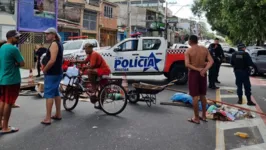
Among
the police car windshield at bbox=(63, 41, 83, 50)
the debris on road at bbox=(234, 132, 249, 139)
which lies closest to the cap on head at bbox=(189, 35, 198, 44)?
the debris on road at bbox=(234, 132, 249, 139)

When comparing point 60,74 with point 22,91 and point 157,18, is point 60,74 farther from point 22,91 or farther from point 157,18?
point 157,18

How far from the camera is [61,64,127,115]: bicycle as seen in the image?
6547mm

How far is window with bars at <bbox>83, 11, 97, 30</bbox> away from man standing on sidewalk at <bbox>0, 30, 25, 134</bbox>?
26.5m

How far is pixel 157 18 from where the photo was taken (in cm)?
5053

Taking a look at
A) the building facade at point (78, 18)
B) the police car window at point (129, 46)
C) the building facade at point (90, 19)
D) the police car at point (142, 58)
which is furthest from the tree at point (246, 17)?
the building facade at point (90, 19)

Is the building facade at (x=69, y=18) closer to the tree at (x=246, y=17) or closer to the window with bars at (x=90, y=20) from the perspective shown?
the window with bars at (x=90, y=20)

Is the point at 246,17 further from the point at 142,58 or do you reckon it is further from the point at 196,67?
the point at 196,67

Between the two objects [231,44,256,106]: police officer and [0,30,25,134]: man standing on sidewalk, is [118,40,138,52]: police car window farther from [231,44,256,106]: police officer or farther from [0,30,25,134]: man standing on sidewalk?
[0,30,25,134]: man standing on sidewalk

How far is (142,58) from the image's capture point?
38.2 feet

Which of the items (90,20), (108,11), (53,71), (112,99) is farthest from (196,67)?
(108,11)

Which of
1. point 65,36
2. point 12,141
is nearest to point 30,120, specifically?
point 12,141

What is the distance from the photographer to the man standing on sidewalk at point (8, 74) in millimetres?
5094

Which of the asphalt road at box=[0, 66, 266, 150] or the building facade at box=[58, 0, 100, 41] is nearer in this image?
the asphalt road at box=[0, 66, 266, 150]

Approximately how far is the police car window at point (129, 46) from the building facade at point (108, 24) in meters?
23.1
